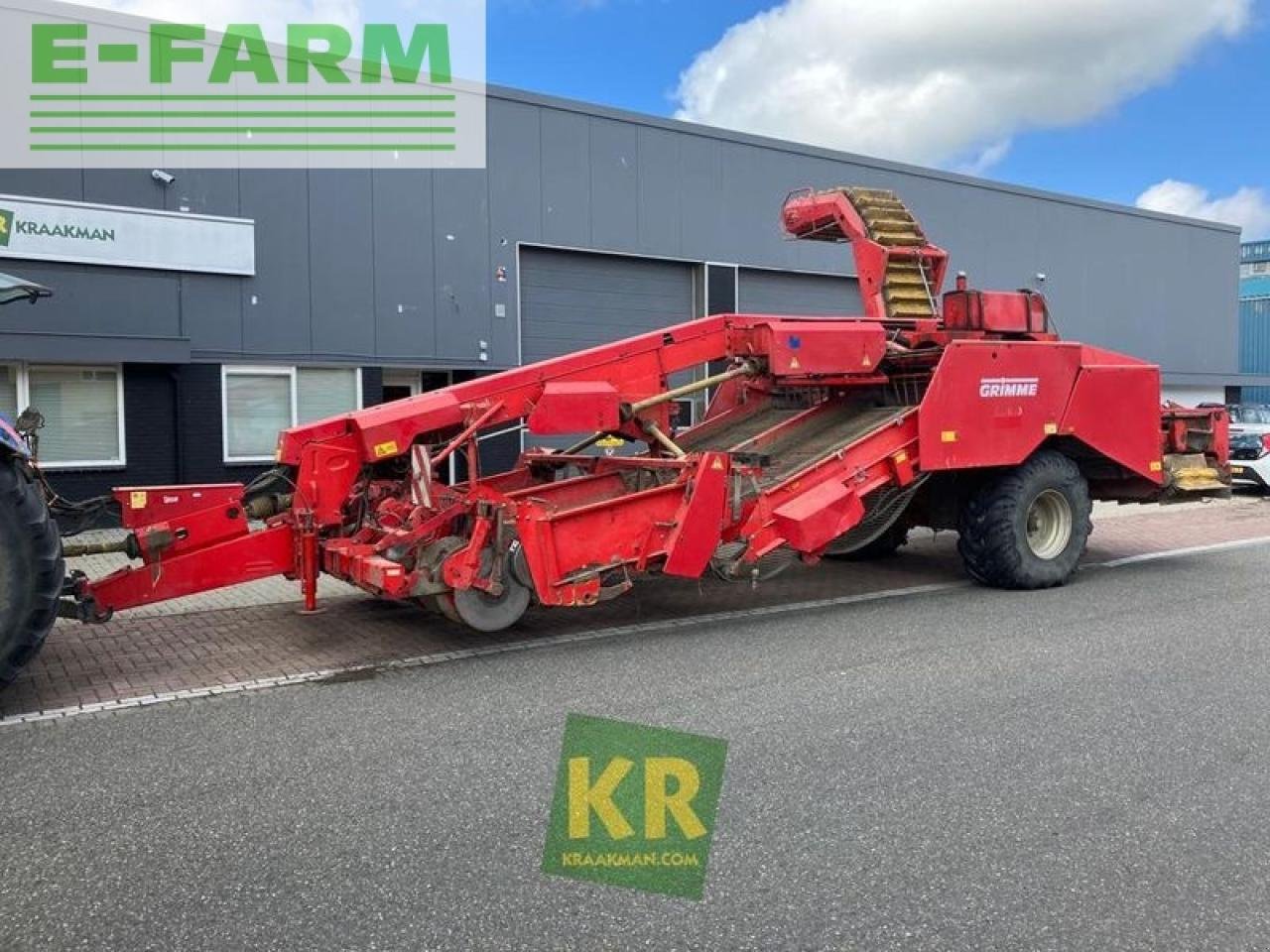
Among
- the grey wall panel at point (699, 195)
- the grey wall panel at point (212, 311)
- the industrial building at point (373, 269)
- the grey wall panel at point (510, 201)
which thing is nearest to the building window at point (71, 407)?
the industrial building at point (373, 269)

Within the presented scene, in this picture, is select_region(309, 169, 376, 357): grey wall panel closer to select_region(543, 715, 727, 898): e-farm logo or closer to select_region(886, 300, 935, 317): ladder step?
select_region(886, 300, 935, 317): ladder step

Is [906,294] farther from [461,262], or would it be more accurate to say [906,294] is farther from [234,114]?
[234,114]

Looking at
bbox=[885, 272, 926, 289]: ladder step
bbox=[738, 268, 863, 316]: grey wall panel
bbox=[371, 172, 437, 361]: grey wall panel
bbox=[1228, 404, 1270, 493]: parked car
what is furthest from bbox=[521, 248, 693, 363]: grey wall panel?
bbox=[1228, 404, 1270, 493]: parked car

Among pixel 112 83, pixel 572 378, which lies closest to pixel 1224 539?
pixel 572 378

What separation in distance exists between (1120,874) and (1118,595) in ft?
18.9

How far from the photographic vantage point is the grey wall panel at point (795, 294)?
1936 cm

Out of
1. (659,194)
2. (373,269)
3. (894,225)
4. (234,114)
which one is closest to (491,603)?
(894,225)

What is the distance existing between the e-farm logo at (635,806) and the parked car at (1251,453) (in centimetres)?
1460

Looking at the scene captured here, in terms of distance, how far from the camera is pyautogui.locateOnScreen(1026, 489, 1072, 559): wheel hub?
9.34 meters

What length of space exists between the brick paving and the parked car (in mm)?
7772

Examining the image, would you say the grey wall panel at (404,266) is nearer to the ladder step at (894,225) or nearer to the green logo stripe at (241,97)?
the green logo stripe at (241,97)

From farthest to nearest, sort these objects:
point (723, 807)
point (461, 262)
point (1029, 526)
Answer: point (461, 262) → point (1029, 526) → point (723, 807)

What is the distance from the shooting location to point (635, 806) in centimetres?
434

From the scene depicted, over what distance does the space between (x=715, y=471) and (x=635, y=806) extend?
3.22 metres
